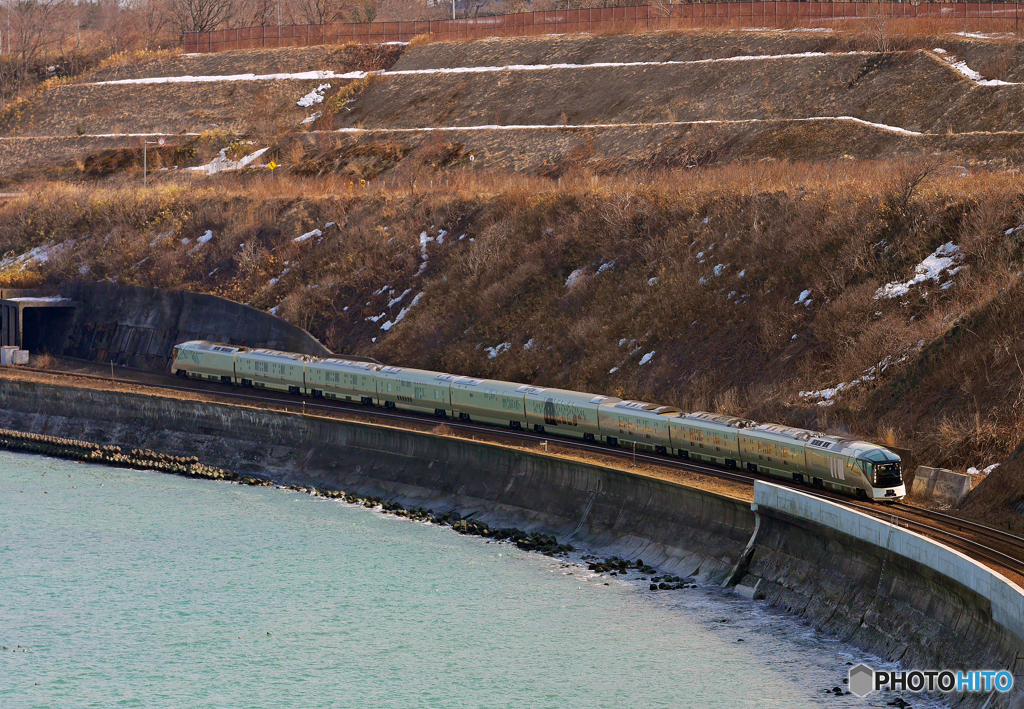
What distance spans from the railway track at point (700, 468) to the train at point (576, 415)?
0.36 m

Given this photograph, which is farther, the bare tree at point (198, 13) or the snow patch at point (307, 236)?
the bare tree at point (198, 13)

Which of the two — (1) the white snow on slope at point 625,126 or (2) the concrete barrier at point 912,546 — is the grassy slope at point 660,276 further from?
(2) the concrete barrier at point 912,546

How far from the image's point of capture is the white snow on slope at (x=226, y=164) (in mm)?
99812

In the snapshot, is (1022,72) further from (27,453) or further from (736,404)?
(27,453)

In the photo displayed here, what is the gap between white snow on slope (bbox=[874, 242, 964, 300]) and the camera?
48.6 meters

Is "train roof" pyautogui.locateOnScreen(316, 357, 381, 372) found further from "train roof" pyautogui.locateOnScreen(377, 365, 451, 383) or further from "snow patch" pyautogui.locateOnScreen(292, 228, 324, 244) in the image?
"snow patch" pyautogui.locateOnScreen(292, 228, 324, 244)

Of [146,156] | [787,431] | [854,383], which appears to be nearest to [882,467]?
[787,431]

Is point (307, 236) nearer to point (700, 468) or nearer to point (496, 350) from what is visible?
point (496, 350)

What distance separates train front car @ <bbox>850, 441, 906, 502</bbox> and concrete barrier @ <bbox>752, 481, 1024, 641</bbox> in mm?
3510

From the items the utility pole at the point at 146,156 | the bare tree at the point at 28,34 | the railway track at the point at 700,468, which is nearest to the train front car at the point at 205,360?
the railway track at the point at 700,468

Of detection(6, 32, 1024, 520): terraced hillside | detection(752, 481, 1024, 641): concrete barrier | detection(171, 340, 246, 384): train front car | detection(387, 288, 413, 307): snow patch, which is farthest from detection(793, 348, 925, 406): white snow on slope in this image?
detection(171, 340, 246, 384): train front car

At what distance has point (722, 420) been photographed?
141ft

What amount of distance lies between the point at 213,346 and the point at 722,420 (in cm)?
3430

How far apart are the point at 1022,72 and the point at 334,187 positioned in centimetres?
4885
